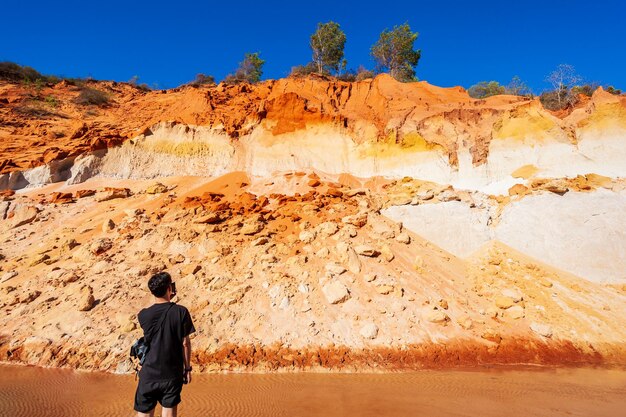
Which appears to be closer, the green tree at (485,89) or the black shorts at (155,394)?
the black shorts at (155,394)

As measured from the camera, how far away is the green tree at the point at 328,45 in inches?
1142

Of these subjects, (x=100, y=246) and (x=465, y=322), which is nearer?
(x=465, y=322)

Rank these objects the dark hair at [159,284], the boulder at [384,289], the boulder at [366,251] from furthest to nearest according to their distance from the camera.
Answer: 1. the boulder at [366,251]
2. the boulder at [384,289]
3. the dark hair at [159,284]

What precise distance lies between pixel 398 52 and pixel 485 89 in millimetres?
7995

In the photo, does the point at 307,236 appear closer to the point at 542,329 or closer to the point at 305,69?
the point at 542,329

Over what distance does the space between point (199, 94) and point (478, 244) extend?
13.4 m

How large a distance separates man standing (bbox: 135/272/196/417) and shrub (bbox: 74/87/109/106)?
21.0 m

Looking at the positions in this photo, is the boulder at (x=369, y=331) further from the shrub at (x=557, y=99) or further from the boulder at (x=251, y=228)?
the shrub at (x=557, y=99)

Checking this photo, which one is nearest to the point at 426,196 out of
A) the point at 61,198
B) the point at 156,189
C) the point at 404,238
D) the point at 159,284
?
the point at 404,238

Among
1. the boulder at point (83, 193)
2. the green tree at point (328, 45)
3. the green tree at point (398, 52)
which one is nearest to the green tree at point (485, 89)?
the green tree at point (398, 52)

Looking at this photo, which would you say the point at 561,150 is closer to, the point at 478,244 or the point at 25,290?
the point at 478,244

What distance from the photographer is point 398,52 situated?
28.9 metres

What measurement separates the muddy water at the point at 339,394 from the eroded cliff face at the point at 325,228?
629mm

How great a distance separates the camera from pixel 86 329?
7.68 metres
